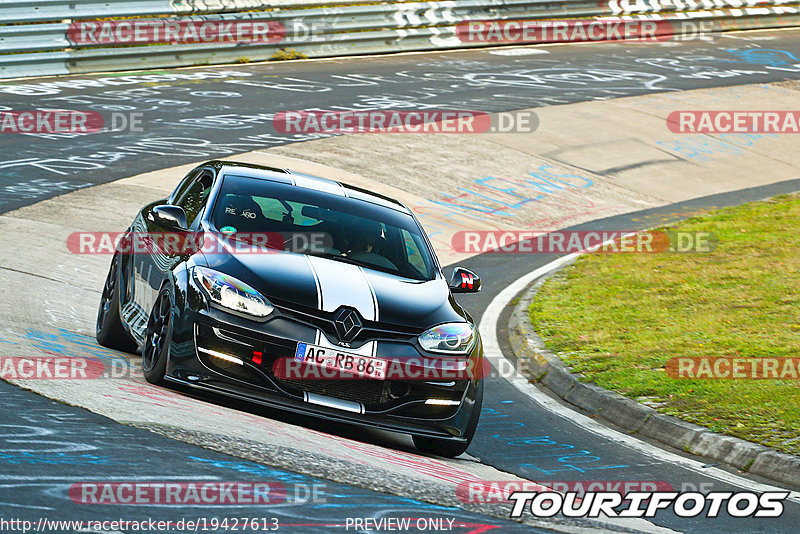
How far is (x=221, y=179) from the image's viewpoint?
323 inches

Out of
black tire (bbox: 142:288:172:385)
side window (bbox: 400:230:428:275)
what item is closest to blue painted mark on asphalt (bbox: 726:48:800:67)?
side window (bbox: 400:230:428:275)

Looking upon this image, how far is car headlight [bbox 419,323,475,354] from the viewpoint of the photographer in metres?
6.86

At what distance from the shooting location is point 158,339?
280 inches

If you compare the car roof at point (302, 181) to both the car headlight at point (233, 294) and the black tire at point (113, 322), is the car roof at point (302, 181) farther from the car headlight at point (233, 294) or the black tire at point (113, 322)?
the car headlight at point (233, 294)

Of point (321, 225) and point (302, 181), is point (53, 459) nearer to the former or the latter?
point (321, 225)
